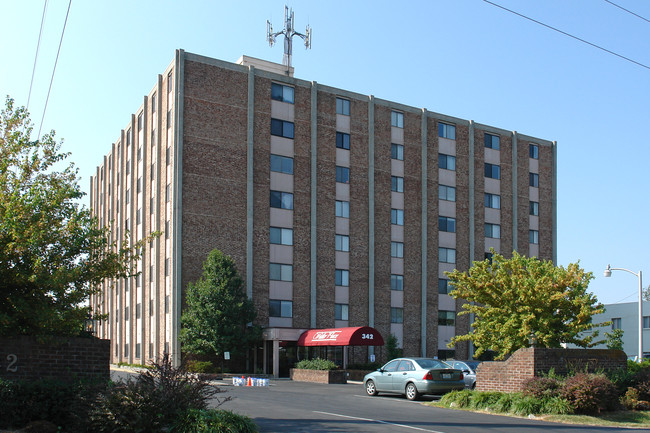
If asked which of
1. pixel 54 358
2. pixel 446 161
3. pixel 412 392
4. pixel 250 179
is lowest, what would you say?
pixel 412 392

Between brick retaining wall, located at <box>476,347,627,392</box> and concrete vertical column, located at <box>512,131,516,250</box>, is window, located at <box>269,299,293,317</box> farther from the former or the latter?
brick retaining wall, located at <box>476,347,627,392</box>

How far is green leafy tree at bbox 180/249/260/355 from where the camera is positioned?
4050cm

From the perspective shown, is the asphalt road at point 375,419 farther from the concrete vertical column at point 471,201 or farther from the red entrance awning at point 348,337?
the concrete vertical column at point 471,201

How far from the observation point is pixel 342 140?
4997 cm

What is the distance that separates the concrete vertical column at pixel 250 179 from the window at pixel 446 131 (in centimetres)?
1601

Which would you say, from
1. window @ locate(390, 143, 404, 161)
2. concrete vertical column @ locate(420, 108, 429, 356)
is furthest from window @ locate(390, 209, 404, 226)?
window @ locate(390, 143, 404, 161)

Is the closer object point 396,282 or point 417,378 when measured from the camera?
point 417,378

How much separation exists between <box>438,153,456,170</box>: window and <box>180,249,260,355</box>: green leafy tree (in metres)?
20.2

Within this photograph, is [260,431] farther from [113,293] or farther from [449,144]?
[113,293]

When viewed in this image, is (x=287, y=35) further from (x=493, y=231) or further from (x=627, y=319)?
(x=627, y=319)

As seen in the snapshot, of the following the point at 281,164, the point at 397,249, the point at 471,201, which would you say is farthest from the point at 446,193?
the point at 281,164

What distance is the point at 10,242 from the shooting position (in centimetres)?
1389

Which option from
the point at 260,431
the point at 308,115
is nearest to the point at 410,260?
the point at 308,115

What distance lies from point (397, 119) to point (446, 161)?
5.33 meters
